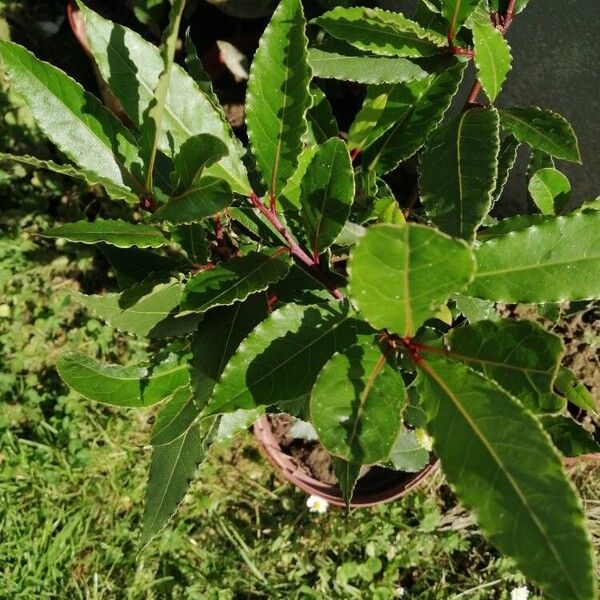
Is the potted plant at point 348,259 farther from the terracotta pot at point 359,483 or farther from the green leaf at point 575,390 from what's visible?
the terracotta pot at point 359,483

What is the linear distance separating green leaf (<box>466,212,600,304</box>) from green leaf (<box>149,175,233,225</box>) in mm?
430

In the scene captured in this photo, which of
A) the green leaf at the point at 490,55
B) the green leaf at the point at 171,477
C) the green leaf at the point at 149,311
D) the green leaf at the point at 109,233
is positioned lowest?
the green leaf at the point at 171,477

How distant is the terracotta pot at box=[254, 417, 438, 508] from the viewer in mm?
2166

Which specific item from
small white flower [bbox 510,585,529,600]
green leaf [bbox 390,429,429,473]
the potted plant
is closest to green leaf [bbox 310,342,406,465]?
the potted plant

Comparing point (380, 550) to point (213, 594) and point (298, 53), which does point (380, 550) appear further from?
point (298, 53)

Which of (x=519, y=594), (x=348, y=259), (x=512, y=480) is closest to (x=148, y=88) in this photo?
(x=348, y=259)

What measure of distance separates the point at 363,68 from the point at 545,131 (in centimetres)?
37

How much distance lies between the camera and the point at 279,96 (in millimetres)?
1136

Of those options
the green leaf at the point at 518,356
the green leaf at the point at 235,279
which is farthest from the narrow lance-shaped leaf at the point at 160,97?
the green leaf at the point at 518,356

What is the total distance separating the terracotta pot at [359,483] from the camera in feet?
7.11

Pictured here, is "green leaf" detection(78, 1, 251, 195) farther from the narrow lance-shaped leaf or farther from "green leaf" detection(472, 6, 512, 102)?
"green leaf" detection(472, 6, 512, 102)

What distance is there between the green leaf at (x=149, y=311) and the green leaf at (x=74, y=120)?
222mm

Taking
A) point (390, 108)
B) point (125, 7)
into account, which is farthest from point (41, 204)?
point (390, 108)

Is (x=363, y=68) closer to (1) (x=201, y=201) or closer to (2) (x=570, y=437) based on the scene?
(1) (x=201, y=201)
